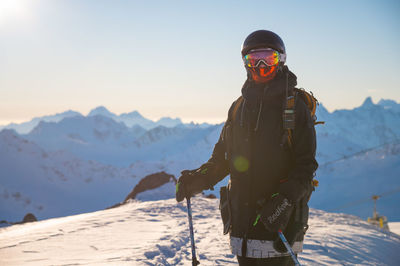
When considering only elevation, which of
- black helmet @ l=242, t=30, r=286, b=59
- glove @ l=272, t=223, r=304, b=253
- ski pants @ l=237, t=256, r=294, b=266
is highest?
black helmet @ l=242, t=30, r=286, b=59

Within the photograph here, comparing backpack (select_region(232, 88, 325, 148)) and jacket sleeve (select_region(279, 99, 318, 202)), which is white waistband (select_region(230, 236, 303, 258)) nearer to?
jacket sleeve (select_region(279, 99, 318, 202))

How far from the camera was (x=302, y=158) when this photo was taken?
2682mm

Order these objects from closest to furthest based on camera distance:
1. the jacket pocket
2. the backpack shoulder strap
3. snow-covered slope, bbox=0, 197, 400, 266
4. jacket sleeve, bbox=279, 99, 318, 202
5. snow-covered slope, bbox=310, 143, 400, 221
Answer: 1. jacket sleeve, bbox=279, 99, 318, 202
2. the jacket pocket
3. the backpack shoulder strap
4. snow-covered slope, bbox=0, 197, 400, 266
5. snow-covered slope, bbox=310, 143, 400, 221

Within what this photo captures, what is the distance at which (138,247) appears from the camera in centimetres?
711

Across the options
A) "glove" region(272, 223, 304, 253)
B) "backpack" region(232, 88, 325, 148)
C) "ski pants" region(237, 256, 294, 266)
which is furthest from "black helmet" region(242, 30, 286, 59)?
"ski pants" region(237, 256, 294, 266)

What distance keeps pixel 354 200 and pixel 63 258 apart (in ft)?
577

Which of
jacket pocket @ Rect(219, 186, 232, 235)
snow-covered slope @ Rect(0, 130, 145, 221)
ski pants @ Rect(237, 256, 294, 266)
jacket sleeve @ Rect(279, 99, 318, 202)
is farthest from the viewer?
snow-covered slope @ Rect(0, 130, 145, 221)

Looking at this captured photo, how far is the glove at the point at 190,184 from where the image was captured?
3.42 meters

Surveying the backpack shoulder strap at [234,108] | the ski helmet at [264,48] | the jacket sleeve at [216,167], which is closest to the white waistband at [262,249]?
the jacket sleeve at [216,167]

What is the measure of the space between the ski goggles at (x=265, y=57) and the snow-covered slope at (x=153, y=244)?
4.43 meters

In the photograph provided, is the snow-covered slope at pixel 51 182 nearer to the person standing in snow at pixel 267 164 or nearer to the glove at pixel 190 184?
the glove at pixel 190 184

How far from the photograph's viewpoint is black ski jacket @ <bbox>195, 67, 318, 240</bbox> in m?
2.69

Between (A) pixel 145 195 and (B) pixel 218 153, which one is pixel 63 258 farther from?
(A) pixel 145 195

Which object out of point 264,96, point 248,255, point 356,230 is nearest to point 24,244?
point 248,255
